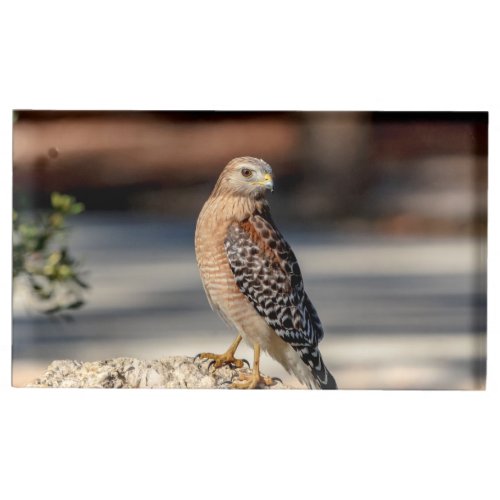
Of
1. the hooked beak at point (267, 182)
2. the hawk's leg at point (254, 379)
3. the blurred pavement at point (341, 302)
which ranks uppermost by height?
the hooked beak at point (267, 182)

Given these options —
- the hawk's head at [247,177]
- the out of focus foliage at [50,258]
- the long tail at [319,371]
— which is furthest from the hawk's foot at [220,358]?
the hawk's head at [247,177]

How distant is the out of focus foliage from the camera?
4574 mm

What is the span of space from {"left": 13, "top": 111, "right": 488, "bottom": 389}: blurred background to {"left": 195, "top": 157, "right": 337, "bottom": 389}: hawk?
0.06m

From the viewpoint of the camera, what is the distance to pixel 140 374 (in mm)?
4574

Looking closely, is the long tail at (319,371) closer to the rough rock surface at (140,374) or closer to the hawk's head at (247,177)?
the rough rock surface at (140,374)

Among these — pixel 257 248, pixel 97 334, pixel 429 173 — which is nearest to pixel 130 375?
pixel 97 334

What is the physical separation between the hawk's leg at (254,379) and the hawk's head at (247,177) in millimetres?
820

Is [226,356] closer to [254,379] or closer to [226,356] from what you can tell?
[226,356]

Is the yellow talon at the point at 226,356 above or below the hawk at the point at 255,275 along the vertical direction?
below

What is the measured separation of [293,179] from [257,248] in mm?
416

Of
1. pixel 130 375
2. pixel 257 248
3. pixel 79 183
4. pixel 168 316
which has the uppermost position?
pixel 79 183

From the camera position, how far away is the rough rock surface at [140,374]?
4555mm

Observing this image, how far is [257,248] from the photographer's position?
4484 mm

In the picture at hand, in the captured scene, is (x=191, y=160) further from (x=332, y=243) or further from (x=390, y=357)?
(x=390, y=357)
